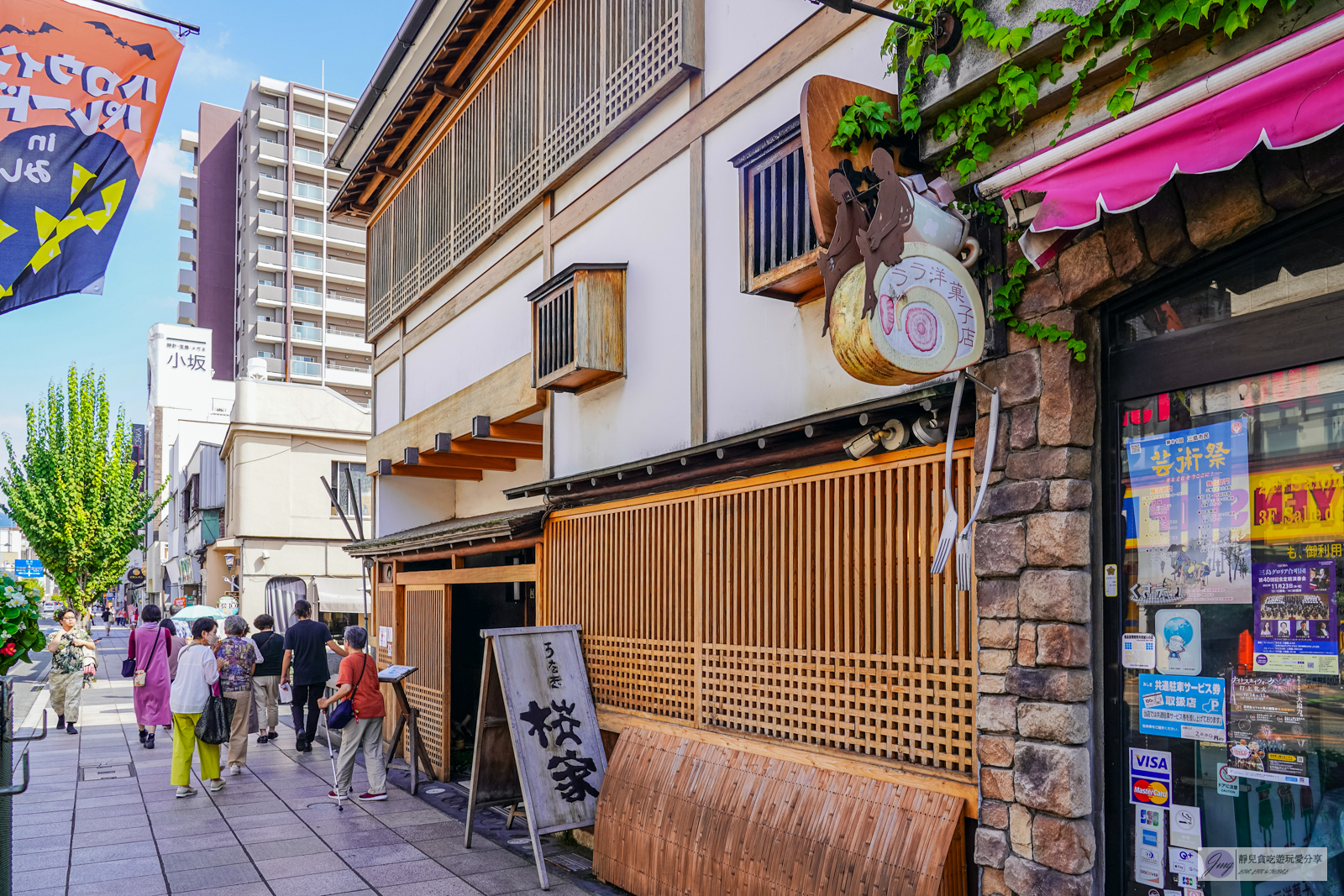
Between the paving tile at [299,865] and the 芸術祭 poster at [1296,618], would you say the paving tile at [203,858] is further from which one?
the 芸術祭 poster at [1296,618]

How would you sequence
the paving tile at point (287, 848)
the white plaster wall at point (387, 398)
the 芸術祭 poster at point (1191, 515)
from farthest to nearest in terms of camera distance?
the white plaster wall at point (387, 398) → the paving tile at point (287, 848) → the 芸術祭 poster at point (1191, 515)

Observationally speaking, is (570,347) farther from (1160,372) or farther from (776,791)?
(1160,372)

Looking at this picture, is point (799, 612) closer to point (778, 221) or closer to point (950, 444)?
point (950, 444)

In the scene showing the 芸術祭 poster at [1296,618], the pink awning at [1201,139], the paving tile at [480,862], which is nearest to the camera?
the pink awning at [1201,139]

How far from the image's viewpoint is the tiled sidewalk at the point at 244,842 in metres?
7.66

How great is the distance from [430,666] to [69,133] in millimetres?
7295

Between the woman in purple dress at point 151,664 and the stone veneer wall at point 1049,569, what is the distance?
458 inches

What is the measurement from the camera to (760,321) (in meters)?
7.31

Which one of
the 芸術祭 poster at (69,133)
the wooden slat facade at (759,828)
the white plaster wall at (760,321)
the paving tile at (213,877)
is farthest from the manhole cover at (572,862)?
the 芸術祭 poster at (69,133)

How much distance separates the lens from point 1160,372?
4.66 m

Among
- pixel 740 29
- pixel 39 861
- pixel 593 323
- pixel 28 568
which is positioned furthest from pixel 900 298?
pixel 28 568

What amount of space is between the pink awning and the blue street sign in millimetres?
39502

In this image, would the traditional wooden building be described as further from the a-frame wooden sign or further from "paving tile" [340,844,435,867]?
"paving tile" [340,844,435,867]

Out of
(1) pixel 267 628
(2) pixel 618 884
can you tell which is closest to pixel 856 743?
(2) pixel 618 884
